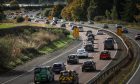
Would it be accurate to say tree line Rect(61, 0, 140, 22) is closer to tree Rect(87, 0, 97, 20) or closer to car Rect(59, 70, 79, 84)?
tree Rect(87, 0, 97, 20)

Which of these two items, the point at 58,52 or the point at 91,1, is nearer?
the point at 58,52

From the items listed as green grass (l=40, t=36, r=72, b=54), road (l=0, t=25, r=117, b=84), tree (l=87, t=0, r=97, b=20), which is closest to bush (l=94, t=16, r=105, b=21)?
tree (l=87, t=0, r=97, b=20)

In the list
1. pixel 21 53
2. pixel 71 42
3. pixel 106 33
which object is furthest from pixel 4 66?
pixel 106 33

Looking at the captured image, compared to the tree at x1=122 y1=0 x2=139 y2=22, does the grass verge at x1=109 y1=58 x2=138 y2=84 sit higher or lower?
higher

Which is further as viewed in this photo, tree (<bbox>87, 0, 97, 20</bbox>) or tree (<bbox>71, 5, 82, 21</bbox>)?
tree (<bbox>71, 5, 82, 21</bbox>)

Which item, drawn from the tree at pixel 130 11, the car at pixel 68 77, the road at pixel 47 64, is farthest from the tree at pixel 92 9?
the car at pixel 68 77

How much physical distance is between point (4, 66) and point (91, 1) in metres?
122

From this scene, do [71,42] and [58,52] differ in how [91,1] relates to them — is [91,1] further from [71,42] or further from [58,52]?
[58,52]

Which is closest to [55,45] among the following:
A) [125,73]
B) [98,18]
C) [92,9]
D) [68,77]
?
[125,73]

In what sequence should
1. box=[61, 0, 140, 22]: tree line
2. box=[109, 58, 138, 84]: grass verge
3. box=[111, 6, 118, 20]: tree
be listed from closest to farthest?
1. box=[109, 58, 138, 84]: grass verge
2. box=[61, 0, 140, 22]: tree line
3. box=[111, 6, 118, 20]: tree

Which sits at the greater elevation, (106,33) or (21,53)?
(21,53)

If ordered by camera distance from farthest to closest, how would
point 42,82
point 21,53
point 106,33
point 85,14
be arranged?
1. point 85,14
2. point 106,33
3. point 21,53
4. point 42,82

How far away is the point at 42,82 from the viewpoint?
45219mm

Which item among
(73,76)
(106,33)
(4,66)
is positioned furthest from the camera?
(106,33)
